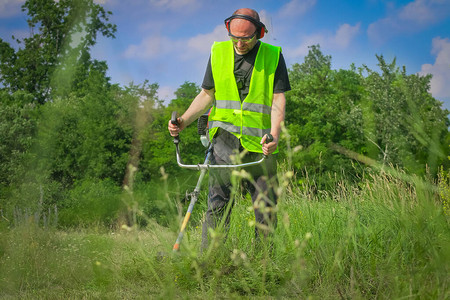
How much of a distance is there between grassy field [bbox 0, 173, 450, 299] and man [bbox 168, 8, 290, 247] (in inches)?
12.0

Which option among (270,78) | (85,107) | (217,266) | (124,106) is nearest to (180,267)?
(217,266)

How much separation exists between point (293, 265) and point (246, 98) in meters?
1.87

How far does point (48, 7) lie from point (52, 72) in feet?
9.76

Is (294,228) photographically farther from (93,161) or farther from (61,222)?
(93,161)

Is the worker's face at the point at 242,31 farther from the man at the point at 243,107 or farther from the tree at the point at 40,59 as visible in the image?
the tree at the point at 40,59

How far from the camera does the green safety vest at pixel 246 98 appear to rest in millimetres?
3742

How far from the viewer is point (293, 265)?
2121mm

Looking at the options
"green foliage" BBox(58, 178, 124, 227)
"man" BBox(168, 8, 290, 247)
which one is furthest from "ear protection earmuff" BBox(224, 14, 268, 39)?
"green foliage" BBox(58, 178, 124, 227)

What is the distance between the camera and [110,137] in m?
15.7

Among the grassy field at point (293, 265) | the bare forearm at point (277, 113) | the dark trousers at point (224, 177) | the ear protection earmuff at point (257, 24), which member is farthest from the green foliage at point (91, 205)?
the ear protection earmuff at point (257, 24)

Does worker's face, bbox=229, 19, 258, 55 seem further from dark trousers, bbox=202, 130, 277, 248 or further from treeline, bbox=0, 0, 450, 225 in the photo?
treeline, bbox=0, 0, 450, 225

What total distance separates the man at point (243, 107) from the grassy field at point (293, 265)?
1.00 ft

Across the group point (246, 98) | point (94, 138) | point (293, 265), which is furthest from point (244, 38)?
point (94, 138)

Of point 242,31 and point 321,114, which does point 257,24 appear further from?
point 321,114
